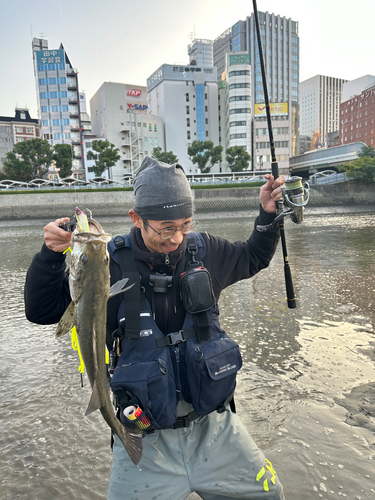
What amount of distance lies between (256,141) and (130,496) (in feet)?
307

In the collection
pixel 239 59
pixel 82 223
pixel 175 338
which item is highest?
pixel 239 59

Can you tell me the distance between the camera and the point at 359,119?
9856 cm

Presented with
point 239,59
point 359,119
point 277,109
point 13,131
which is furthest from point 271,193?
point 13,131

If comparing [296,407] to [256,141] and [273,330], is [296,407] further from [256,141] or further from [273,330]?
[256,141]

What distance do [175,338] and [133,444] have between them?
1.86 ft

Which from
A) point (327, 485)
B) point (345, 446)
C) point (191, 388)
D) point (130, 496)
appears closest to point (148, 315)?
point (191, 388)

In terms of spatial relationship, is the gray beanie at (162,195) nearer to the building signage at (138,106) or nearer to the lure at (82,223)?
the lure at (82,223)

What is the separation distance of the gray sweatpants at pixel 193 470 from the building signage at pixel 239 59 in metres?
94.5

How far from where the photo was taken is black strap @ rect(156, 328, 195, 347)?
6.83ft

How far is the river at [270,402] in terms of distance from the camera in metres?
3.00

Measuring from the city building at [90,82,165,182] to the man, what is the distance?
8298cm

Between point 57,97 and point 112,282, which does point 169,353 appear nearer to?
point 112,282

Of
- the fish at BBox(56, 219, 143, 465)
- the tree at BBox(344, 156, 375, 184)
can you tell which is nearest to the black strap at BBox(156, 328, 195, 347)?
the fish at BBox(56, 219, 143, 465)

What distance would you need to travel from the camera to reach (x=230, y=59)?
8650 cm
